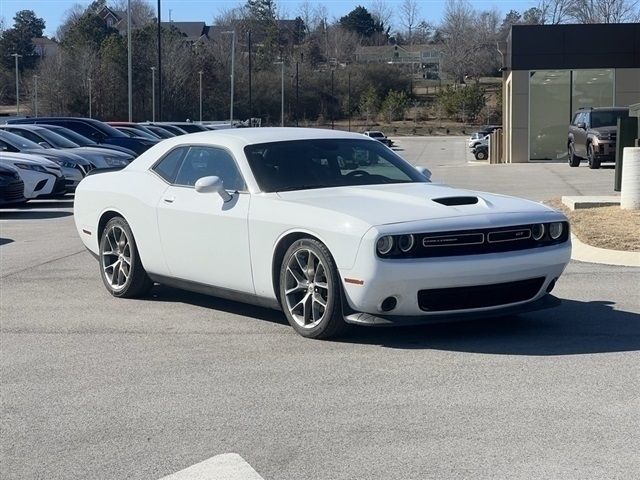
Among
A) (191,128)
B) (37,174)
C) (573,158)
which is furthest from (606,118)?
(37,174)

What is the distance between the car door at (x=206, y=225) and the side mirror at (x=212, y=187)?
6 cm

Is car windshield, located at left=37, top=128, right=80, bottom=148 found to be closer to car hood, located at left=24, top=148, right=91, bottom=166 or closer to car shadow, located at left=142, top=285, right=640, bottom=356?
car hood, located at left=24, top=148, right=91, bottom=166

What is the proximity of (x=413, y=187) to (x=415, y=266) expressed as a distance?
1.44 m

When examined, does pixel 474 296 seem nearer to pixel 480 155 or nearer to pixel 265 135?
pixel 265 135

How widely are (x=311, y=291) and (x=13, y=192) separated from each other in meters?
11.6

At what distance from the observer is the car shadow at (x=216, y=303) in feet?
27.4

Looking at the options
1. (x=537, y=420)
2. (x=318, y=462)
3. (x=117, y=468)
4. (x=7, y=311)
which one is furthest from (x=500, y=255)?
(x=7, y=311)

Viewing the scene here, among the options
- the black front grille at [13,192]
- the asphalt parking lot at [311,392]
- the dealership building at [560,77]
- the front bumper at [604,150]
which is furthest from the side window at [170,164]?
the dealership building at [560,77]

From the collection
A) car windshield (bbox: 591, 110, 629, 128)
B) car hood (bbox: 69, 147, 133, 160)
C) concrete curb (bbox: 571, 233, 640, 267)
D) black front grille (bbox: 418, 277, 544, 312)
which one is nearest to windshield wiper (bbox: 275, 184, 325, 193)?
black front grille (bbox: 418, 277, 544, 312)

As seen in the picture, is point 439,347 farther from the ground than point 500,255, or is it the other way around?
point 500,255

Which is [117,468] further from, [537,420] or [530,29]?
[530,29]

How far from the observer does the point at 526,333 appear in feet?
24.5

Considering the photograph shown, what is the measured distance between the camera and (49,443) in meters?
5.27

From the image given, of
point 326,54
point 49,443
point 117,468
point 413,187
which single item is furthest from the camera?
point 326,54
